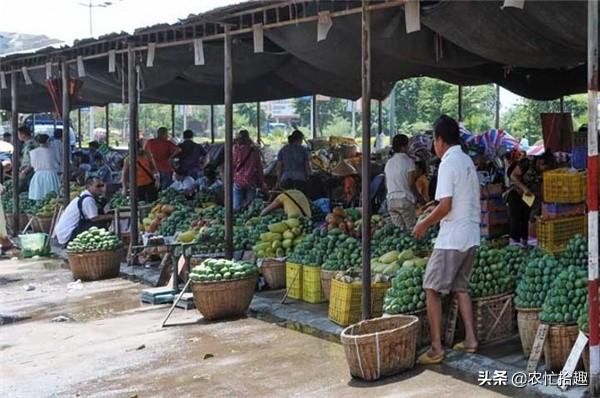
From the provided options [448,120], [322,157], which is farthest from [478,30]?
[322,157]

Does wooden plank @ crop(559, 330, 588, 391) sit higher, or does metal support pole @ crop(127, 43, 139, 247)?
metal support pole @ crop(127, 43, 139, 247)

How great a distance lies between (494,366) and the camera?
575 cm

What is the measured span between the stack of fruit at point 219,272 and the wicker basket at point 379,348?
223cm

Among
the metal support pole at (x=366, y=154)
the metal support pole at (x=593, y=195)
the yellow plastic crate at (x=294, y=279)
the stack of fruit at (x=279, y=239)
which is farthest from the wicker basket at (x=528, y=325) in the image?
the stack of fruit at (x=279, y=239)

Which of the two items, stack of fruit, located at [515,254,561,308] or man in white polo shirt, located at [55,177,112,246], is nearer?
stack of fruit, located at [515,254,561,308]

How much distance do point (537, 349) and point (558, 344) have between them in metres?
0.16

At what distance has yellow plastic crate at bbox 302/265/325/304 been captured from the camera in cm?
812

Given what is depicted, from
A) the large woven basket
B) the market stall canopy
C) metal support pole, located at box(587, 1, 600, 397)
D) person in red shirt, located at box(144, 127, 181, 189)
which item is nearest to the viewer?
metal support pole, located at box(587, 1, 600, 397)

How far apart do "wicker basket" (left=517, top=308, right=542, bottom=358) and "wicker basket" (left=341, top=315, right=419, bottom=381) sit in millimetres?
837

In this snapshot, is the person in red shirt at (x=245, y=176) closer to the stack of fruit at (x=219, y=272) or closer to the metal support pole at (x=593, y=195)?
the stack of fruit at (x=219, y=272)

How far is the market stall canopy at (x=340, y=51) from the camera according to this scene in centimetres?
654

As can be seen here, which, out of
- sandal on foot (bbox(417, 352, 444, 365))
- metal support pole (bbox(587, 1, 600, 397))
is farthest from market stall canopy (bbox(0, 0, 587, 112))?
sandal on foot (bbox(417, 352, 444, 365))

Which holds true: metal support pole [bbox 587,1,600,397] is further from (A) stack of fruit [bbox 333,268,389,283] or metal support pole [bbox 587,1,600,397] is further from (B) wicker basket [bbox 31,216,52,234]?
(B) wicker basket [bbox 31,216,52,234]

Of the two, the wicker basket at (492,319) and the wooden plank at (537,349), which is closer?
the wooden plank at (537,349)
